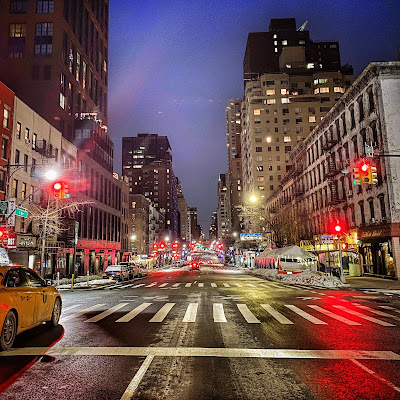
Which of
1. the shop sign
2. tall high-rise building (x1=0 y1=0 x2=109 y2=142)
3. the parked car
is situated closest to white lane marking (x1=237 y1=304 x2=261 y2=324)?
the parked car

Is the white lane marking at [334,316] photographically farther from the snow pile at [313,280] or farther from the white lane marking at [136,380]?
the snow pile at [313,280]

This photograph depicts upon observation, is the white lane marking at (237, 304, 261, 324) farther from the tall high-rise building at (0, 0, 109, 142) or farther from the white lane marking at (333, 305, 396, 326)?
the tall high-rise building at (0, 0, 109, 142)

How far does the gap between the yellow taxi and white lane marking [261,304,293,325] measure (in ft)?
22.4

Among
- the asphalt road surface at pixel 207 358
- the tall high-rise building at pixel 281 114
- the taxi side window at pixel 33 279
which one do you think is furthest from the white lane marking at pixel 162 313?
the tall high-rise building at pixel 281 114

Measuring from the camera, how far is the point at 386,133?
31125 millimetres

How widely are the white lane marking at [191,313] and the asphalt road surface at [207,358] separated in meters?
0.22

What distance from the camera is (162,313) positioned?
41.4 feet

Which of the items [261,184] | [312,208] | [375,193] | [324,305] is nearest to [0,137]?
[324,305]

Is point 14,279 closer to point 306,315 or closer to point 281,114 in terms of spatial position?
point 306,315

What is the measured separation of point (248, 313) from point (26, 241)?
29.7 m

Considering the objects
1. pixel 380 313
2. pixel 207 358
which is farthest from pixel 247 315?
pixel 207 358

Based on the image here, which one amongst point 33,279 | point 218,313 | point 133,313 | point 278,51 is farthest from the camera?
point 278,51

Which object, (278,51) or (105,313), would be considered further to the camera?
(278,51)

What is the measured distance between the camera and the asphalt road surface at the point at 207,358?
5.15 m
